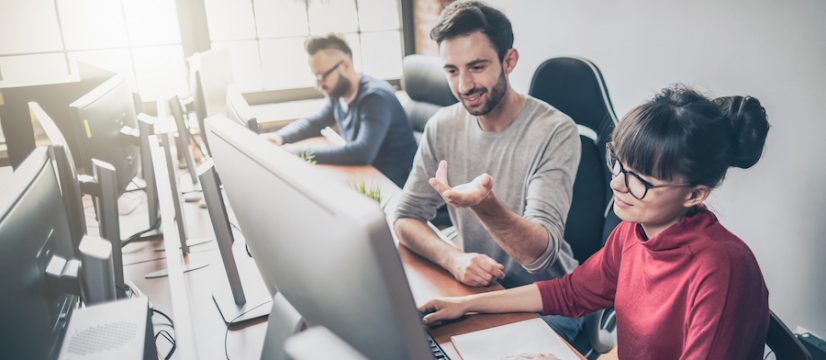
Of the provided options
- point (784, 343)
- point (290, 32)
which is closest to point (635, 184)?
Result: point (784, 343)

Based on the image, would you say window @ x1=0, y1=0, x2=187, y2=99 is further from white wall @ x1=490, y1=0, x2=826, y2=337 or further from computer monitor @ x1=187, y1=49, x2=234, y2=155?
white wall @ x1=490, y1=0, x2=826, y2=337

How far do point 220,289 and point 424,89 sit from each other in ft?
5.12

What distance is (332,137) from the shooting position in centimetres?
263

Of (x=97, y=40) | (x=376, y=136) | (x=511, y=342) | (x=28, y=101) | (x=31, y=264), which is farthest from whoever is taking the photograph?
(x=97, y=40)

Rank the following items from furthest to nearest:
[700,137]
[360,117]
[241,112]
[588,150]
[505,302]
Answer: [360,117] → [588,150] → [241,112] → [505,302] → [700,137]

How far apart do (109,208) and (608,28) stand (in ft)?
5.82

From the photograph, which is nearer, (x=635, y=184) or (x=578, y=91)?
(x=635, y=184)

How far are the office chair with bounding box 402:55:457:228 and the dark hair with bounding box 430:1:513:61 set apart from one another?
0.90m

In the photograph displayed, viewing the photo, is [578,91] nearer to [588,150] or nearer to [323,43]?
[588,150]

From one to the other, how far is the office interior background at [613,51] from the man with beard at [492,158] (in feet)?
1.35

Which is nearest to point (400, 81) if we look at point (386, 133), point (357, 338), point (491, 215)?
point (386, 133)

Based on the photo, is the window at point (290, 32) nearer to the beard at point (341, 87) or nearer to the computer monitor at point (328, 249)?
the beard at point (341, 87)

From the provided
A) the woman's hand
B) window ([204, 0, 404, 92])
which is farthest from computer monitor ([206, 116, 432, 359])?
window ([204, 0, 404, 92])

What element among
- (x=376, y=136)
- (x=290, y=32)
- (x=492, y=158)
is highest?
(x=290, y=32)
